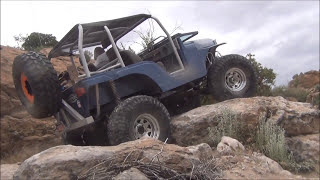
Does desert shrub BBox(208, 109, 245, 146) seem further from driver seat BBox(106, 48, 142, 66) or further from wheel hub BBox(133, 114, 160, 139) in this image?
driver seat BBox(106, 48, 142, 66)

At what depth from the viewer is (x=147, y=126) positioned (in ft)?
21.4

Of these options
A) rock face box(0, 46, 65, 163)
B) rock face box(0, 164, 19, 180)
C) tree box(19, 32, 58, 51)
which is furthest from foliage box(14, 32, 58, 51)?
rock face box(0, 164, 19, 180)

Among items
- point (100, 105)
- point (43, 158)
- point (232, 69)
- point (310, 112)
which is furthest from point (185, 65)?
point (43, 158)

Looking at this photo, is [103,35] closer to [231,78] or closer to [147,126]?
[147,126]

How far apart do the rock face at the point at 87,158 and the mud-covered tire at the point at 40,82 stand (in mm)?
1819

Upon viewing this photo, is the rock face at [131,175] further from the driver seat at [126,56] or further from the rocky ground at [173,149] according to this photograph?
the driver seat at [126,56]

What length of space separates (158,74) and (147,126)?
964 millimetres

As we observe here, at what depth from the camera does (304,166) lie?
20.2ft

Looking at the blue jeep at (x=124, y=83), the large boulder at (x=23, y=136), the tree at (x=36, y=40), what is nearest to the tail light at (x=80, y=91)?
the blue jeep at (x=124, y=83)

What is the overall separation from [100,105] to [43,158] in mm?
2631

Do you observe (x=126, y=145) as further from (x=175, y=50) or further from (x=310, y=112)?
(x=310, y=112)

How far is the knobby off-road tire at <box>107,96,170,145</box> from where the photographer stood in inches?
238

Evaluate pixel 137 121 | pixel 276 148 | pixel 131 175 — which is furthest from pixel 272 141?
pixel 131 175

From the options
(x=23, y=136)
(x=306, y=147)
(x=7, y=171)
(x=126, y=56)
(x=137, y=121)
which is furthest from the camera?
(x=23, y=136)
